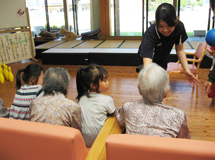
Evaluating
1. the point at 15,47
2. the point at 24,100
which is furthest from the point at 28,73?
the point at 15,47

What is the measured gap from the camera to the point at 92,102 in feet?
4.84

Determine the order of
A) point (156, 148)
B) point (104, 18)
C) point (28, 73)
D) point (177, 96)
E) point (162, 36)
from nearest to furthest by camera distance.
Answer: point (156, 148) < point (162, 36) < point (28, 73) < point (177, 96) < point (104, 18)

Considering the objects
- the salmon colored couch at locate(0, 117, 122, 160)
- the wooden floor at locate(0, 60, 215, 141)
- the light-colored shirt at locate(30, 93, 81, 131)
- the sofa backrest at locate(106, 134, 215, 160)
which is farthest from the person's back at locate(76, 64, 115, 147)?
the wooden floor at locate(0, 60, 215, 141)

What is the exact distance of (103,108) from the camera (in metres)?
1.45

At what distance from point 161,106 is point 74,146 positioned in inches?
19.1

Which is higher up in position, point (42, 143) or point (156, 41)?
point (156, 41)

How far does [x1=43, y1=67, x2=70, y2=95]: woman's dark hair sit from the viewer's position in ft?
4.47

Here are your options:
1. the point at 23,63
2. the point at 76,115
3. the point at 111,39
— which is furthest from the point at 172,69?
the point at 111,39

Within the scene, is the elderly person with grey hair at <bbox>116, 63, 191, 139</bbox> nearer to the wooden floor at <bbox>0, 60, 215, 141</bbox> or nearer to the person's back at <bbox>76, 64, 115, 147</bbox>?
the person's back at <bbox>76, 64, 115, 147</bbox>

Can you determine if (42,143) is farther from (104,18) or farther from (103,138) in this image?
(104,18)

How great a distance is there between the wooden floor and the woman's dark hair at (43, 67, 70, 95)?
1.41m

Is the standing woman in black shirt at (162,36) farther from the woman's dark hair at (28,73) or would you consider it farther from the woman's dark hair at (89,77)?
the woman's dark hair at (28,73)

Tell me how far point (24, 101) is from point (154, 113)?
96cm

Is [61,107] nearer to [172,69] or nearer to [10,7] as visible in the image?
[172,69]
